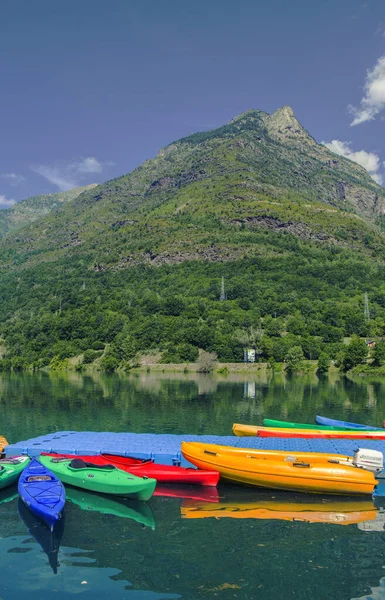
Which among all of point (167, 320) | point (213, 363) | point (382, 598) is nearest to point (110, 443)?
point (382, 598)

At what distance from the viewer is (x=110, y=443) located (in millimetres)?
31391

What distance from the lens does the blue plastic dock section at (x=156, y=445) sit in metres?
28.7

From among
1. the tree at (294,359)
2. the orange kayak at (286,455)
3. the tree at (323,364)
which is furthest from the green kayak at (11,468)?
the tree at (294,359)

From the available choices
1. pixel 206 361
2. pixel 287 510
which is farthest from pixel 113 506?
pixel 206 361

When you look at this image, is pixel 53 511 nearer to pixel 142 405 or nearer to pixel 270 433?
pixel 270 433

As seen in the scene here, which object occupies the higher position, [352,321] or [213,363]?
[352,321]

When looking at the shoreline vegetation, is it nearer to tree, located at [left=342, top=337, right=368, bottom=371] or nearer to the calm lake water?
tree, located at [left=342, top=337, right=368, bottom=371]

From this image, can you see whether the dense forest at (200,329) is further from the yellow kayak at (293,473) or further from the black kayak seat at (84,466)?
the black kayak seat at (84,466)

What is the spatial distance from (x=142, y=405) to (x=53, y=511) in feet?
156

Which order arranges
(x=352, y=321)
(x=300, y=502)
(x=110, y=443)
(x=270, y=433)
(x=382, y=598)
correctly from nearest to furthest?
(x=382, y=598)
(x=300, y=502)
(x=110, y=443)
(x=270, y=433)
(x=352, y=321)

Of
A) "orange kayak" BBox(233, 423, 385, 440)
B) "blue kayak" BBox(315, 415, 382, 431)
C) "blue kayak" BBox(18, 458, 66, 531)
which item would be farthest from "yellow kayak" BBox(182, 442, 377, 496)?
"blue kayak" BBox(315, 415, 382, 431)

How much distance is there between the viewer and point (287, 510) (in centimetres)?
2230

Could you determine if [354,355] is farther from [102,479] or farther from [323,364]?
[102,479]

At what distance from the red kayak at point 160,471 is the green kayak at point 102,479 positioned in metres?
1.83
